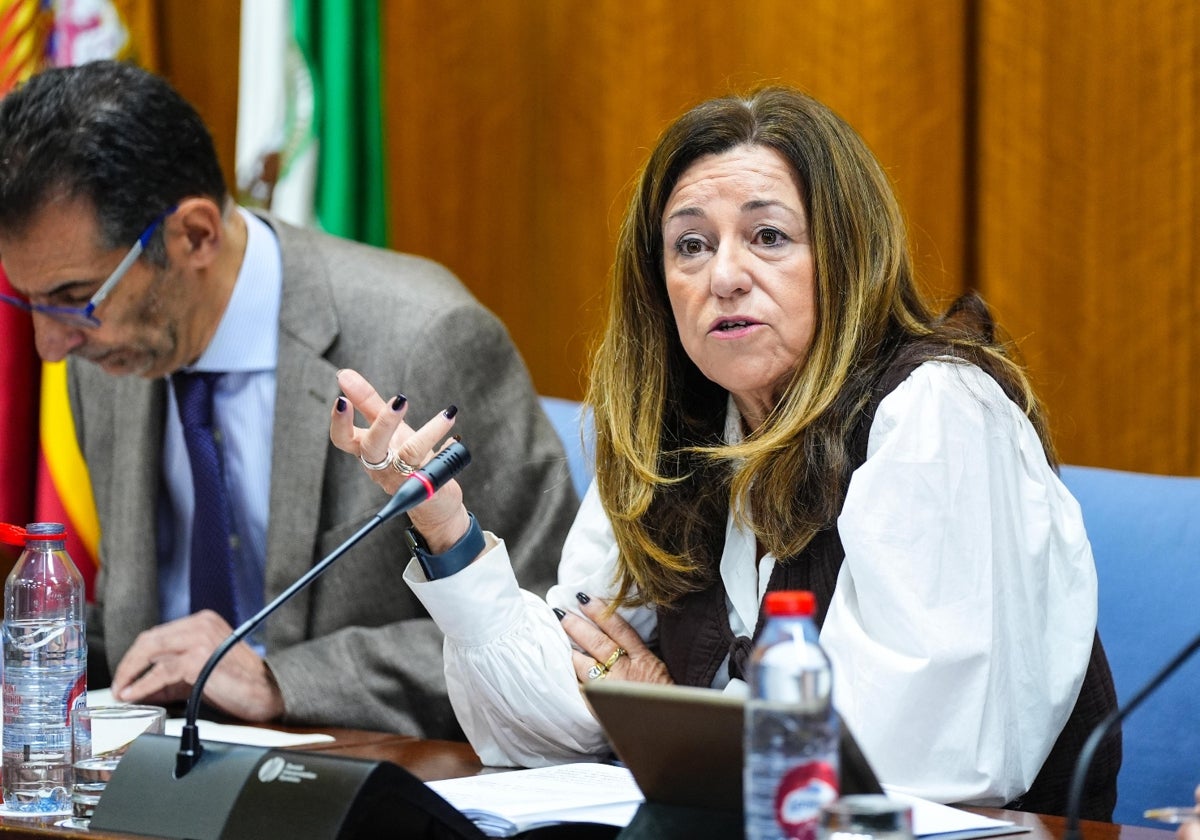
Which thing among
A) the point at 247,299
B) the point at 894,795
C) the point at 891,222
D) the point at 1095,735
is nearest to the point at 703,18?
the point at 247,299

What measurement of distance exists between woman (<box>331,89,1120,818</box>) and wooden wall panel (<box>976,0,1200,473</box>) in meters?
0.85

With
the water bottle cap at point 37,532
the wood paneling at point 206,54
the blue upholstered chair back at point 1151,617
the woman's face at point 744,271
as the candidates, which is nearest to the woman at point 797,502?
the woman's face at point 744,271

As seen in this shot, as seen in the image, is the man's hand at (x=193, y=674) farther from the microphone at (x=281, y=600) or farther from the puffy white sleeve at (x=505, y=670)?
the microphone at (x=281, y=600)

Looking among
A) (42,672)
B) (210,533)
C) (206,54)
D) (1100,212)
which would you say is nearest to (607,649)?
(42,672)

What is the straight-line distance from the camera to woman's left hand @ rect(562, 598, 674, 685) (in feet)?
6.33

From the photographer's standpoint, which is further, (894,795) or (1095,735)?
Answer: (894,795)

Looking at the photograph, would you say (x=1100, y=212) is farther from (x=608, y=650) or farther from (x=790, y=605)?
(x=790, y=605)

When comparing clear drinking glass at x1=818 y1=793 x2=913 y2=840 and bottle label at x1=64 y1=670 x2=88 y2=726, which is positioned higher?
clear drinking glass at x1=818 y1=793 x2=913 y2=840

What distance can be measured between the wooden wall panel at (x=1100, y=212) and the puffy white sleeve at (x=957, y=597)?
1.01 m

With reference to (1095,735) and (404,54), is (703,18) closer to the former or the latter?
(404,54)

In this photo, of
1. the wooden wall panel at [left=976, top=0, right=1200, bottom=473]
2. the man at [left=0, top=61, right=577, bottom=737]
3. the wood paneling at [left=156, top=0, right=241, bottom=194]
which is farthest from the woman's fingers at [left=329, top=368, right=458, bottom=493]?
the wood paneling at [left=156, top=0, right=241, bottom=194]

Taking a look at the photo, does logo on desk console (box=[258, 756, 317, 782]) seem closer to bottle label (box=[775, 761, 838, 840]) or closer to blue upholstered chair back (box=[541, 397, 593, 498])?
bottle label (box=[775, 761, 838, 840])

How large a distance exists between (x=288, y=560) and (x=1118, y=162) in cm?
155

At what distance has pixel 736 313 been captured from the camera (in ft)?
6.06
